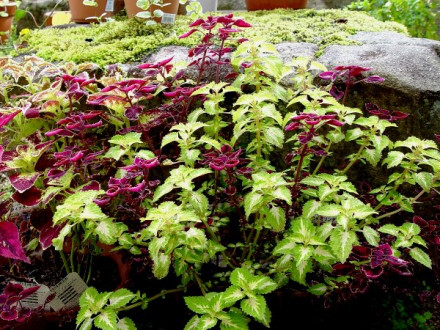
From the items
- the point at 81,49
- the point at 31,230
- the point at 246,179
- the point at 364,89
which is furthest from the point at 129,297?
the point at 81,49

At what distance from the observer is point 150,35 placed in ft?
7.82

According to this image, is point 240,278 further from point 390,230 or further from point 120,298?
point 390,230

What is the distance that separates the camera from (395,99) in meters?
1.67

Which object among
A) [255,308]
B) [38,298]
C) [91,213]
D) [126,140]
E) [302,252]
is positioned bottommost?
[38,298]

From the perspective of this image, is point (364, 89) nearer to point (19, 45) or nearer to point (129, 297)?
point (129, 297)

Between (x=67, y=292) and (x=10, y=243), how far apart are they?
12.2 inches

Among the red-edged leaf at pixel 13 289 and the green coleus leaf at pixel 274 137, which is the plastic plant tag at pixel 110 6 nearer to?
the green coleus leaf at pixel 274 137

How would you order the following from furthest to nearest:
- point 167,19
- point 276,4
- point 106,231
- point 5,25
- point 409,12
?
point 409,12 → point 5,25 → point 276,4 → point 167,19 → point 106,231

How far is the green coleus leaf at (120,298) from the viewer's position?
48.8 inches

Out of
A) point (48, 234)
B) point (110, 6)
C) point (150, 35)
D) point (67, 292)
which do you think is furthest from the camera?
point (110, 6)

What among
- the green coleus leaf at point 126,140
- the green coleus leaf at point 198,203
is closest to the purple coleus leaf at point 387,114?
the green coleus leaf at point 198,203

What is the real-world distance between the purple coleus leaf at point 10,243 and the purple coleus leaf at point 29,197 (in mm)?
86

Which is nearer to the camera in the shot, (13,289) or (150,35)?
(13,289)

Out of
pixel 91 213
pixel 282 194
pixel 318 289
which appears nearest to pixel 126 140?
pixel 91 213
